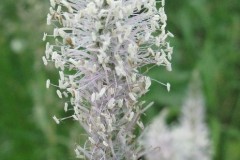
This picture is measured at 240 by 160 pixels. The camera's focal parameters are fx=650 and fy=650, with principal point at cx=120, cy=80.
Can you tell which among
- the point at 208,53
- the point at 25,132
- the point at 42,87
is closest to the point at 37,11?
the point at 42,87

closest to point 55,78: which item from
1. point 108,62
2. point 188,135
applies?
point 188,135

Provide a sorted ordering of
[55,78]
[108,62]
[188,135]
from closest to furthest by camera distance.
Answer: [108,62] → [188,135] → [55,78]

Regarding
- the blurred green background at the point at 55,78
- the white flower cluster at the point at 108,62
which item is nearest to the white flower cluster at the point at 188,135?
the blurred green background at the point at 55,78

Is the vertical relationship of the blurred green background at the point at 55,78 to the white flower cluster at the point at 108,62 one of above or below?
below

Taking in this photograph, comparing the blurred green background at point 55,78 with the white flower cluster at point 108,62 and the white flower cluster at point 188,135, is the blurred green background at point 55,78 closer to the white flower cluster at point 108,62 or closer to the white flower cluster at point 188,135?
the white flower cluster at point 188,135

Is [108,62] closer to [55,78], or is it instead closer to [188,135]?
[188,135]

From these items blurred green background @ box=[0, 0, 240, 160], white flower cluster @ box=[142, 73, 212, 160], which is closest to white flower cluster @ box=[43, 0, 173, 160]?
white flower cluster @ box=[142, 73, 212, 160]
